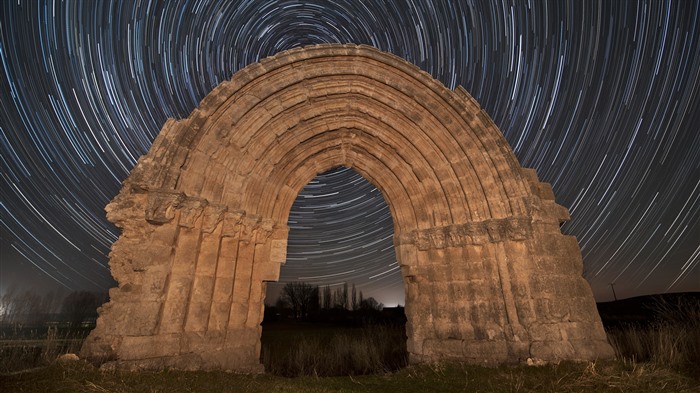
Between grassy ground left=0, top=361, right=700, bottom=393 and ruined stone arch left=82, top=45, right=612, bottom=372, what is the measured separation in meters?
0.57

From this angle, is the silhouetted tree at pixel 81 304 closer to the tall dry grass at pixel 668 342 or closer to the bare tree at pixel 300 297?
the bare tree at pixel 300 297

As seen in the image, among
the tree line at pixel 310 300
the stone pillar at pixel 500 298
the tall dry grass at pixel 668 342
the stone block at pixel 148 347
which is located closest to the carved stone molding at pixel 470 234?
the stone pillar at pixel 500 298

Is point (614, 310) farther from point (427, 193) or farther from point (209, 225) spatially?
point (209, 225)

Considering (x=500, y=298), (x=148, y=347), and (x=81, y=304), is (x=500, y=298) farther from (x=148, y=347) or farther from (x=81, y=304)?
(x=81, y=304)

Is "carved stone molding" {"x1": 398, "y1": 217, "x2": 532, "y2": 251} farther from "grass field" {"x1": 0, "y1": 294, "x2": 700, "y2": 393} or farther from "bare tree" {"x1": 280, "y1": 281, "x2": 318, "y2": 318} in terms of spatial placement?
"bare tree" {"x1": 280, "y1": 281, "x2": 318, "y2": 318}

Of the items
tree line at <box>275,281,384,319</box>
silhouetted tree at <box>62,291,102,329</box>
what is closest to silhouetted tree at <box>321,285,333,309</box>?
tree line at <box>275,281,384,319</box>

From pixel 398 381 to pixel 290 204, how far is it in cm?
475

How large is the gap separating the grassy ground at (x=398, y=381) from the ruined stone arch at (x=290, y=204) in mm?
568

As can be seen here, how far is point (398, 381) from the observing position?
17.5 ft

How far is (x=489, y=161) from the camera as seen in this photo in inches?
285

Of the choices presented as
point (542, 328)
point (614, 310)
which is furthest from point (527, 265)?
point (614, 310)

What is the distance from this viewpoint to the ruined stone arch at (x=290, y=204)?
5.50 meters

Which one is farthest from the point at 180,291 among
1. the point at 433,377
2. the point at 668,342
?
the point at 668,342

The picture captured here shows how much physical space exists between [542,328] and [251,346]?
546cm
